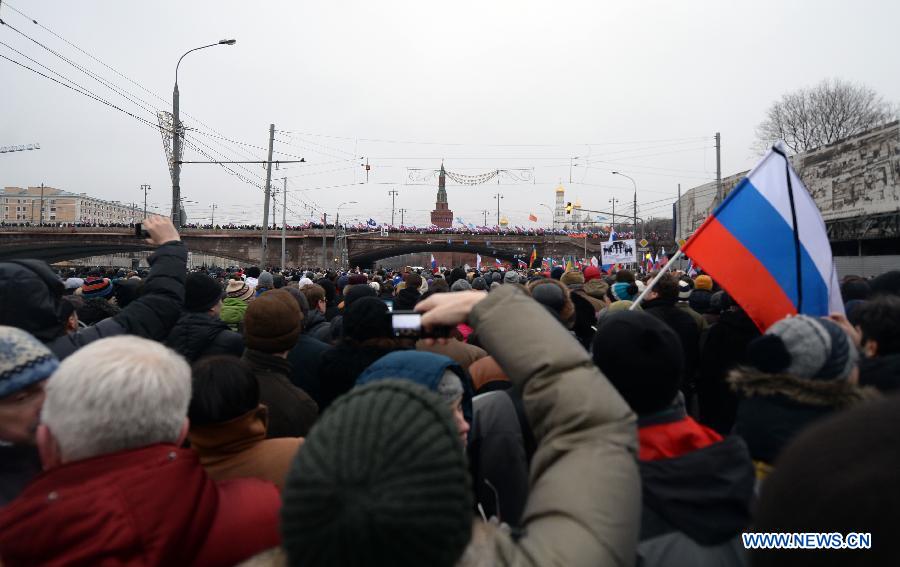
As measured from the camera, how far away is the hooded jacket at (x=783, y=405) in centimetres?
186

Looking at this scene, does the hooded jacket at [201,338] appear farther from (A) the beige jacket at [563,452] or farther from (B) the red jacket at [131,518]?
(A) the beige jacket at [563,452]

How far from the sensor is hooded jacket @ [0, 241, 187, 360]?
2.29 m

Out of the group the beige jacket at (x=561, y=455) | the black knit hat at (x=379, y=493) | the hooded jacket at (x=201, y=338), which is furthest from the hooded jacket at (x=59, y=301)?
the black knit hat at (x=379, y=493)

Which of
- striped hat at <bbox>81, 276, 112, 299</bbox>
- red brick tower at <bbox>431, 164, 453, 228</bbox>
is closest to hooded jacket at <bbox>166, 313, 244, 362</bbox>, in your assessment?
striped hat at <bbox>81, 276, 112, 299</bbox>

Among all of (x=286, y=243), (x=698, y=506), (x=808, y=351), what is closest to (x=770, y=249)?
(x=808, y=351)

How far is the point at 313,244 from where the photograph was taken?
53.9m

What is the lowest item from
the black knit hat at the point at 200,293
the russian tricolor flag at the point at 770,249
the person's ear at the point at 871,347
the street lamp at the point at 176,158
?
the person's ear at the point at 871,347

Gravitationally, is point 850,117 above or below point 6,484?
above

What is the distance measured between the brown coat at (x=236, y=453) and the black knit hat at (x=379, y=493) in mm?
1056

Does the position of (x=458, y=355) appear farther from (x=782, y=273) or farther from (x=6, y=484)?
(x=6, y=484)

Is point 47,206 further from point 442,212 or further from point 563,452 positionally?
point 563,452

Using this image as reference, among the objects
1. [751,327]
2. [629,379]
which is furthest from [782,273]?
[629,379]

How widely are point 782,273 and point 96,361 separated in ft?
11.3

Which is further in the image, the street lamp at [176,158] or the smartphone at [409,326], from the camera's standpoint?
the street lamp at [176,158]
